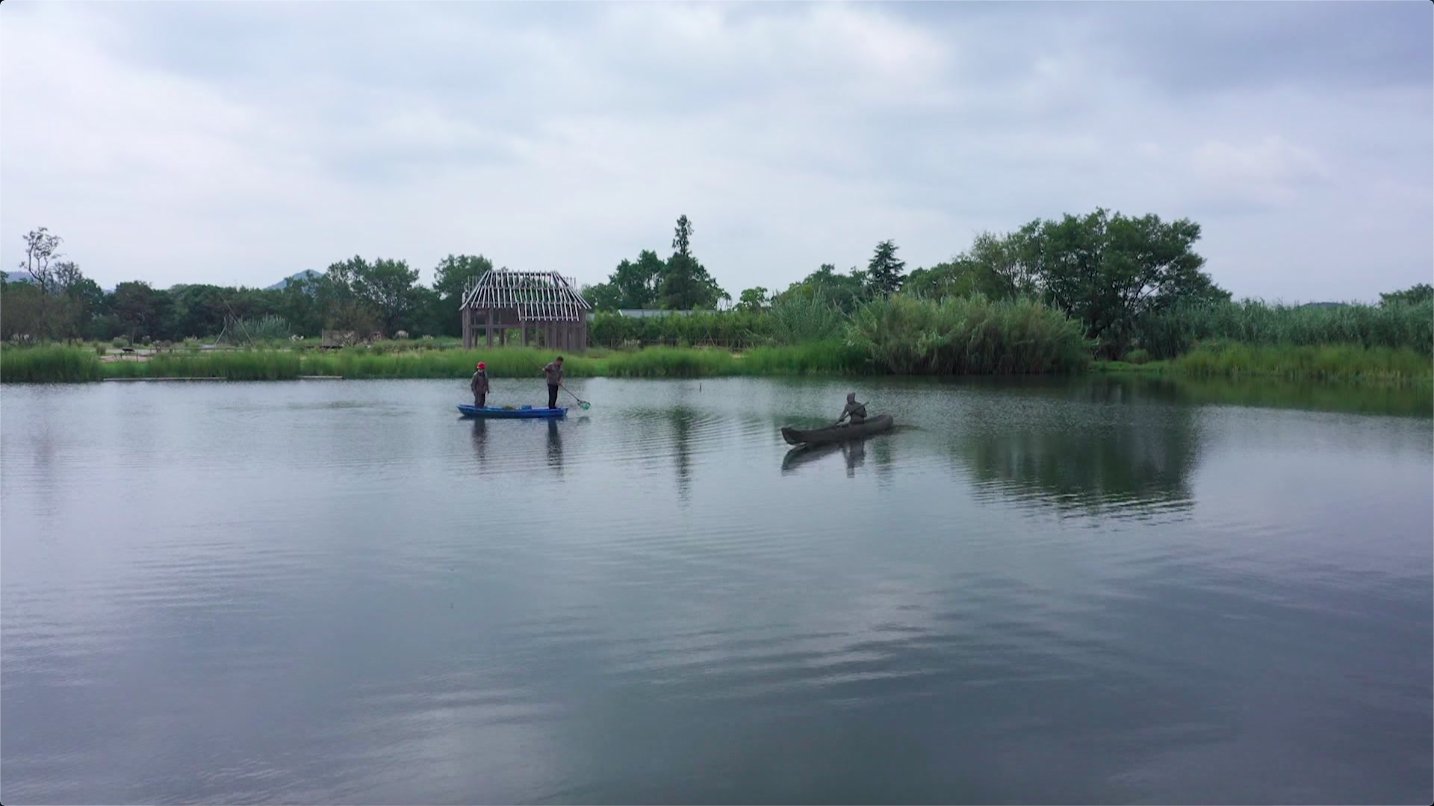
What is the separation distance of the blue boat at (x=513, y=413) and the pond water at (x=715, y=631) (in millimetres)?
6624

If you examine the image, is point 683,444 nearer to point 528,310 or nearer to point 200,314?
point 528,310

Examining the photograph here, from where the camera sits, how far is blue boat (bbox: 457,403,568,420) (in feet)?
75.0

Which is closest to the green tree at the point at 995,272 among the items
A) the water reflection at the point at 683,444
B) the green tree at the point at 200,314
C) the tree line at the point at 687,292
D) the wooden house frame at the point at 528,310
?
the tree line at the point at 687,292

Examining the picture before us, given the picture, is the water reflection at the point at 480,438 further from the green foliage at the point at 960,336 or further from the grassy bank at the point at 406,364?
the green foliage at the point at 960,336

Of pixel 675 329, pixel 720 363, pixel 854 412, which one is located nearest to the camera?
pixel 854 412

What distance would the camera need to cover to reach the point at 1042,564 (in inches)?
385

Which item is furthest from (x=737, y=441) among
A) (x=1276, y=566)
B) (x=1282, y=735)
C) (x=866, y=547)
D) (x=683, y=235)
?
(x=683, y=235)

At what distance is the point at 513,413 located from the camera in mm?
23281

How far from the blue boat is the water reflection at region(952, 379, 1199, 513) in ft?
29.3

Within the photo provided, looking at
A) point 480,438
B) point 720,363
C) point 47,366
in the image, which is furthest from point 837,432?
point 47,366

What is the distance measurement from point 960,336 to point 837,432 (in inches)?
976

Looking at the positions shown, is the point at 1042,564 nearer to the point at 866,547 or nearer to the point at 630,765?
the point at 866,547

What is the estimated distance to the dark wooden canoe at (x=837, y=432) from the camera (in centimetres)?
1800

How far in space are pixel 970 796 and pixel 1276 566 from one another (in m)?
6.04
